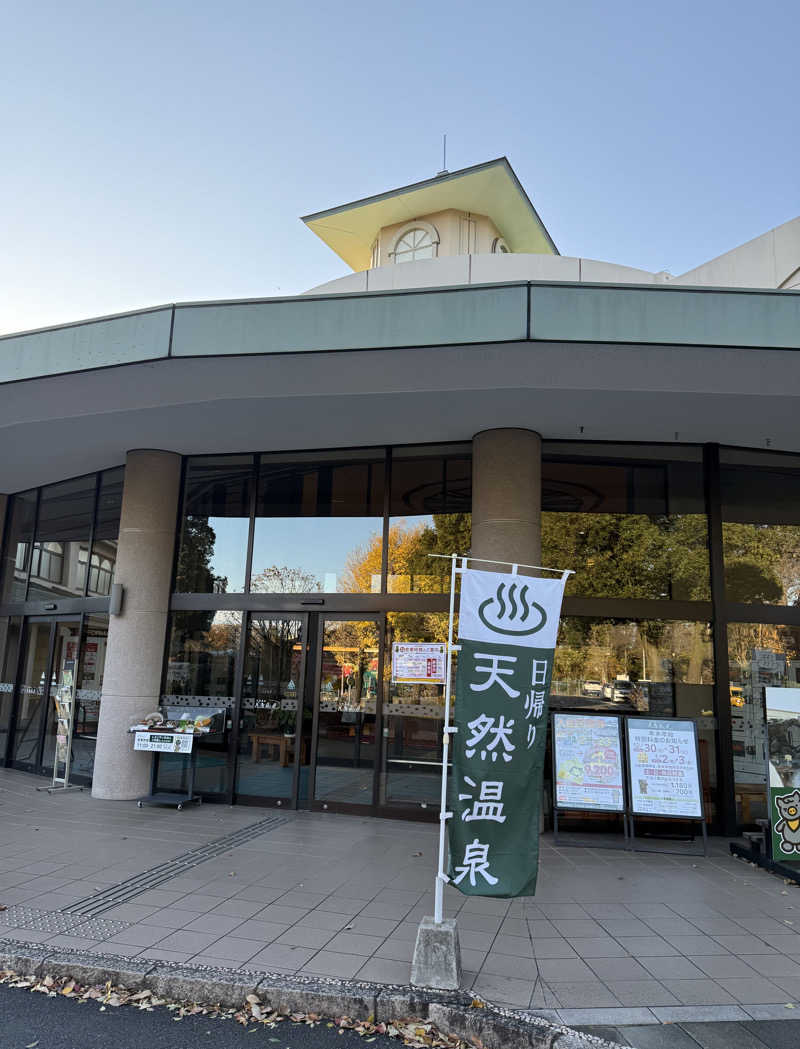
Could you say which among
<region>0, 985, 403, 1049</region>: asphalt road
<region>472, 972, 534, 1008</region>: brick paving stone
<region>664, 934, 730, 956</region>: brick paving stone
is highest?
<region>472, 972, 534, 1008</region>: brick paving stone

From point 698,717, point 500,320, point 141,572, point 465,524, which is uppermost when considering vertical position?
point 500,320

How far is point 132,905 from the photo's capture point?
4895mm

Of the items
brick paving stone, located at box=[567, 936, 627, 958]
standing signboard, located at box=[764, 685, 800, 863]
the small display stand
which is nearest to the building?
the small display stand

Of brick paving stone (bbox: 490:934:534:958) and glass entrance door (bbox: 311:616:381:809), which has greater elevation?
glass entrance door (bbox: 311:616:381:809)

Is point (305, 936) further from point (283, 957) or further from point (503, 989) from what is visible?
point (503, 989)

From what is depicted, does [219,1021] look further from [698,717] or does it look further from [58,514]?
[58,514]

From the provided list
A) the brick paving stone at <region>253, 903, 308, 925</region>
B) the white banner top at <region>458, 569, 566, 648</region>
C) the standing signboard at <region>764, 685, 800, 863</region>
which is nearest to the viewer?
the white banner top at <region>458, 569, 566, 648</region>

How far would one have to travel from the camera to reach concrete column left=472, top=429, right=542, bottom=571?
7.54 m

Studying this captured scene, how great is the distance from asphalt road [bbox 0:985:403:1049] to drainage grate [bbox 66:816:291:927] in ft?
3.48

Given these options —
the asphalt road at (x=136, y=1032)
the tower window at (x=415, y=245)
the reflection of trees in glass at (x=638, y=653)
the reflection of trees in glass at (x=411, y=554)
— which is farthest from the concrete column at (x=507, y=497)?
the tower window at (x=415, y=245)

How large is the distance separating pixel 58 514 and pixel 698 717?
9317mm

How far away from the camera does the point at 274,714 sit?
27.5ft

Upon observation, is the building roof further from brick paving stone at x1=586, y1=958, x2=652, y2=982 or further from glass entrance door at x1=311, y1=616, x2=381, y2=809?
brick paving stone at x1=586, y1=958, x2=652, y2=982

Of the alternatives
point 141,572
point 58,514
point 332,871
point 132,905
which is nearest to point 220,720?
point 141,572
